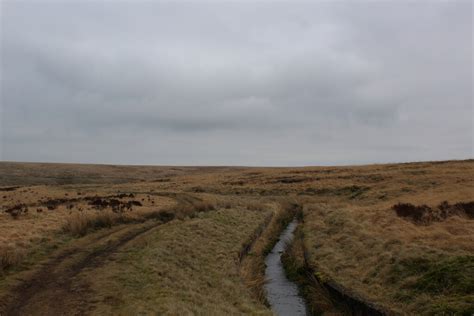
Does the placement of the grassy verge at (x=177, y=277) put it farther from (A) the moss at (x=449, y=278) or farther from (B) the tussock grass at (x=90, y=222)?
(A) the moss at (x=449, y=278)

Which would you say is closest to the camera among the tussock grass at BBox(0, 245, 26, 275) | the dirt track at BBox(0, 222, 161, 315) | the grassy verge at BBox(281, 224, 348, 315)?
the dirt track at BBox(0, 222, 161, 315)

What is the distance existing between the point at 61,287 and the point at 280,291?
8.33 metres

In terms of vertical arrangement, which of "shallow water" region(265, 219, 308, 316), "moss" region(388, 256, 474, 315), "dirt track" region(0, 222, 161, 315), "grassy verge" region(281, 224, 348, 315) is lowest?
"shallow water" region(265, 219, 308, 316)

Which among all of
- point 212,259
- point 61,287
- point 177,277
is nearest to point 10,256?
point 61,287

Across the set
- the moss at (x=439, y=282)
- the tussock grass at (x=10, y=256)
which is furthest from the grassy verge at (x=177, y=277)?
the moss at (x=439, y=282)

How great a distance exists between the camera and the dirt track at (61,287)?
35.2 feet

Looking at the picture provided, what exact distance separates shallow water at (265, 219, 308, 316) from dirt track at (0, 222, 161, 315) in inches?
261

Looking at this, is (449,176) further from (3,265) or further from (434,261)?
(3,265)

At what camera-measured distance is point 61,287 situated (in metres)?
12.4

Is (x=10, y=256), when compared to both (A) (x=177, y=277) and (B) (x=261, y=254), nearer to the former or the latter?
(A) (x=177, y=277)

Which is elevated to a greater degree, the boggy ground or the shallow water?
the boggy ground

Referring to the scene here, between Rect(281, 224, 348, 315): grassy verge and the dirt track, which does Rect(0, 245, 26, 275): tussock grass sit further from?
Rect(281, 224, 348, 315): grassy verge

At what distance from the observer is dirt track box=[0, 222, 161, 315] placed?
10727 mm

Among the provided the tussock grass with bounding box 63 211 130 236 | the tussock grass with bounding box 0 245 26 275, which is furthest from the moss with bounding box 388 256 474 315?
the tussock grass with bounding box 63 211 130 236
